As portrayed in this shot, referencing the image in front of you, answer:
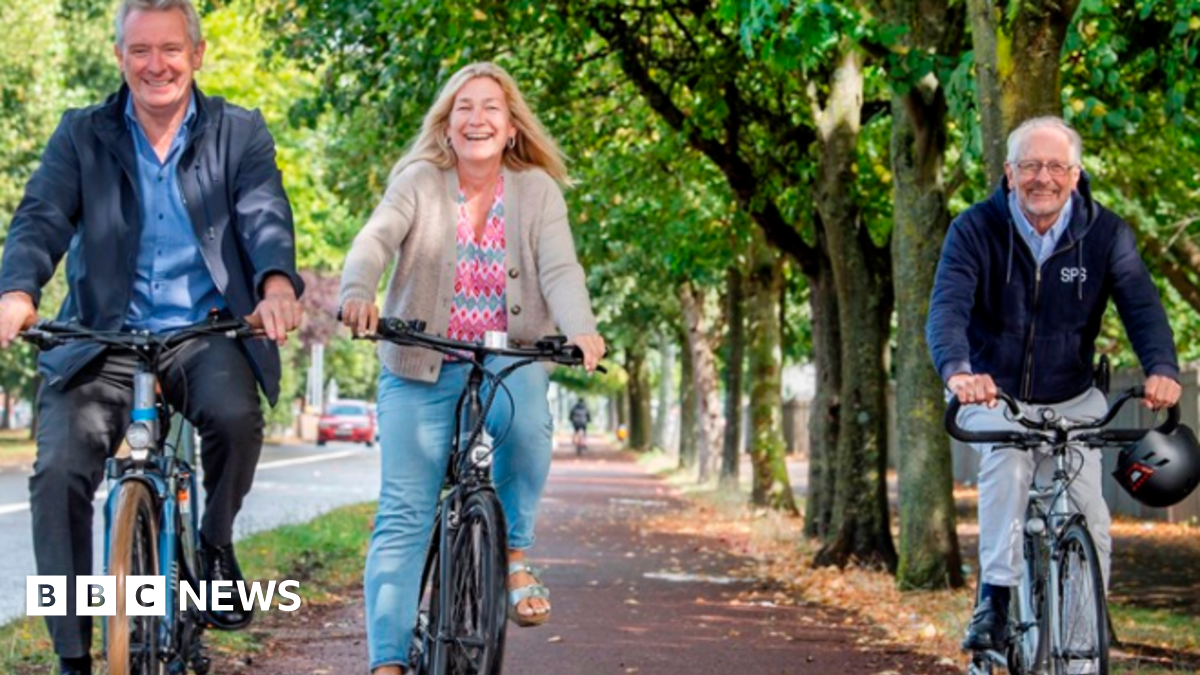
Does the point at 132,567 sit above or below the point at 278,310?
below

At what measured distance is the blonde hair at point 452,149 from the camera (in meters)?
6.39

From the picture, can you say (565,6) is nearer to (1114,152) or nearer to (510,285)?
(1114,152)

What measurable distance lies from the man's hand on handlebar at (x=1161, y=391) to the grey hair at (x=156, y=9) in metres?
3.09

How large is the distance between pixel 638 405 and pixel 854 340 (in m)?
52.7

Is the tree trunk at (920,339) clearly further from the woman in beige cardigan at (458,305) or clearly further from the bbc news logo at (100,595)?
the bbc news logo at (100,595)

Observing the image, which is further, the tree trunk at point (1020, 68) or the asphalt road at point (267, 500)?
the asphalt road at point (267, 500)

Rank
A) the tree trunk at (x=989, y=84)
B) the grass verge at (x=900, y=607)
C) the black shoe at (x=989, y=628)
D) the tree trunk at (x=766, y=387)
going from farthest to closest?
the tree trunk at (x=766, y=387) → the tree trunk at (x=989, y=84) → the grass verge at (x=900, y=607) → the black shoe at (x=989, y=628)

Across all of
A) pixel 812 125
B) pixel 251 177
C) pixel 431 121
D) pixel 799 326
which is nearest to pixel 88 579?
pixel 251 177

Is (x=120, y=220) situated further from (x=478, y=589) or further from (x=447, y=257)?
(x=478, y=589)

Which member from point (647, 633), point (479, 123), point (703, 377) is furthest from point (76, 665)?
point (703, 377)

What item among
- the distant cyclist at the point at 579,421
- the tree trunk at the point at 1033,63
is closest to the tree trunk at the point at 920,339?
the tree trunk at the point at 1033,63

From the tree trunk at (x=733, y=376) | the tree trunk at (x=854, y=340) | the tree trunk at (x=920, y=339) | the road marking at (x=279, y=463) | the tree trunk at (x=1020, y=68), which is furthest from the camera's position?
the tree trunk at (x=733, y=376)

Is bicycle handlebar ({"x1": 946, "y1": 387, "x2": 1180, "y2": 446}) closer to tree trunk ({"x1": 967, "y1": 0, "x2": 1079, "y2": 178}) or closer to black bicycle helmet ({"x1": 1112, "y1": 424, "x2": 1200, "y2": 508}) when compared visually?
black bicycle helmet ({"x1": 1112, "y1": 424, "x2": 1200, "y2": 508})

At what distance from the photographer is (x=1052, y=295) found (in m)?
6.66
